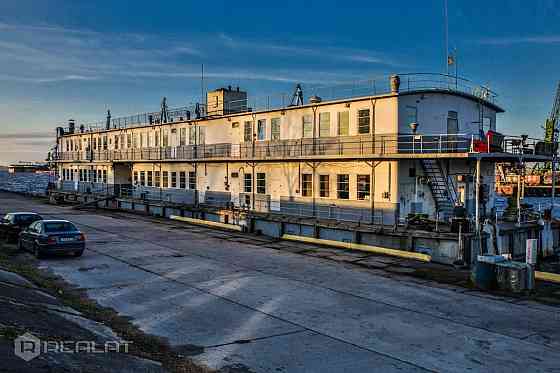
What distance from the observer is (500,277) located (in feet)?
54.9

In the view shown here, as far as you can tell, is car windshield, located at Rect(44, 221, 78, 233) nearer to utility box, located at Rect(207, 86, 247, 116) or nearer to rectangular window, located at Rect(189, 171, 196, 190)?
rectangular window, located at Rect(189, 171, 196, 190)

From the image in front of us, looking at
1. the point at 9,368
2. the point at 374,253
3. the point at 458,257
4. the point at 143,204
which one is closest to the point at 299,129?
the point at 374,253

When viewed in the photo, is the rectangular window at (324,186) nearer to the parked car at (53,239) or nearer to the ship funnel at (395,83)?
the ship funnel at (395,83)

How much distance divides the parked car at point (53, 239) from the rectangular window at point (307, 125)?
13.6m

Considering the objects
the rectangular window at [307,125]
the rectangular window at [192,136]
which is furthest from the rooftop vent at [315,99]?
the rectangular window at [192,136]

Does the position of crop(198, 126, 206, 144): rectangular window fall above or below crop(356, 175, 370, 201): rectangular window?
above

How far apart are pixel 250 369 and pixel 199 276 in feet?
28.0

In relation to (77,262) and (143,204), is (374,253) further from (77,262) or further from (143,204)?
(143,204)

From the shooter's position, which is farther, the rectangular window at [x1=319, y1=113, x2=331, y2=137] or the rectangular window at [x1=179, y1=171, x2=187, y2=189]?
the rectangular window at [x1=179, y1=171, x2=187, y2=189]

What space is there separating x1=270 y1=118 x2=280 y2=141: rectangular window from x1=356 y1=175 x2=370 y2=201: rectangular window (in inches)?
283

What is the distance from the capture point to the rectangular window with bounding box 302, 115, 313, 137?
2872cm

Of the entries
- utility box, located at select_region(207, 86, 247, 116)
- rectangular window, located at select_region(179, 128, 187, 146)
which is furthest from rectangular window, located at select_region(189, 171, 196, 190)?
utility box, located at select_region(207, 86, 247, 116)

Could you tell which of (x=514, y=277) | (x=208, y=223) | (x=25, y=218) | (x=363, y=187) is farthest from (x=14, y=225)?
(x=514, y=277)

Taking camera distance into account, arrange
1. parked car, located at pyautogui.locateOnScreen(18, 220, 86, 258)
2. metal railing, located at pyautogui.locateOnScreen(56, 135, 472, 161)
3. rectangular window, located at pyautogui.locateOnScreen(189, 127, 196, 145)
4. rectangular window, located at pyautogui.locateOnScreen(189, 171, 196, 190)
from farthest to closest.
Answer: rectangular window, located at pyautogui.locateOnScreen(189, 127, 196, 145) < rectangular window, located at pyautogui.locateOnScreen(189, 171, 196, 190) < metal railing, located at pyautogui.locateOnScreen(56, 135, 472, 161) < parked car, located at pyautogui.locateOnScreen(18, 220, 86, 258)
